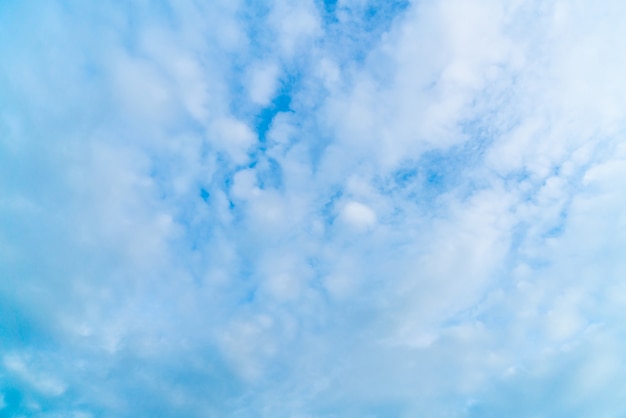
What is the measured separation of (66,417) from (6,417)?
30.9 ft

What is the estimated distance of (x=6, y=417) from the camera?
61.0 m

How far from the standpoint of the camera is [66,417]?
2420 inches
